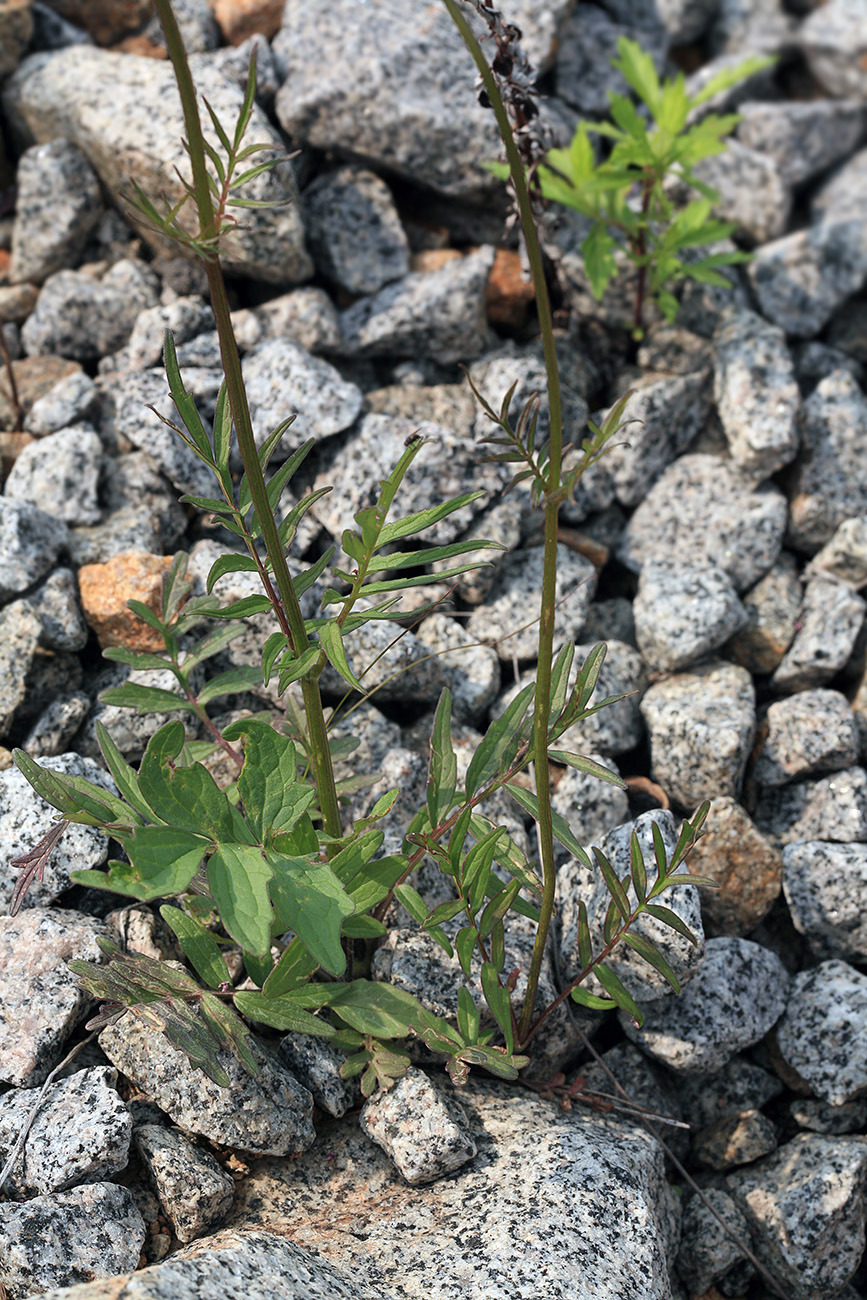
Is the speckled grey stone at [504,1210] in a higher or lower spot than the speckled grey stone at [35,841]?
lower

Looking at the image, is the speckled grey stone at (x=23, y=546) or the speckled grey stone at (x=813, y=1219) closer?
the speckled grey stone at (x=813, y=1219)

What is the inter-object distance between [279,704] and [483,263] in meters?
2.08

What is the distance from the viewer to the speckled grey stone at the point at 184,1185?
2596 mm

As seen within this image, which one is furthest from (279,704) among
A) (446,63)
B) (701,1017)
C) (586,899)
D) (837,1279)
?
(446,63)

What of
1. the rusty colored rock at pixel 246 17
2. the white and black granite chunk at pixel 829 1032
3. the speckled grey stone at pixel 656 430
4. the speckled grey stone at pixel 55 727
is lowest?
the white and black granite chunk at pixel 829 1032

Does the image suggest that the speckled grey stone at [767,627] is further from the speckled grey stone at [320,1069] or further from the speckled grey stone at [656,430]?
the speckled grey stone at [320,1069]

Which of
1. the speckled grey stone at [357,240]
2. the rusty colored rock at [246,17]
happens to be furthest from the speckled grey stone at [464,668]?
the rusty colored rock at [246,17]

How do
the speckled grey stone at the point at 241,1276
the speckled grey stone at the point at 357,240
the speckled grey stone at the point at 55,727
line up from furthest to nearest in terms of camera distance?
the speckled grey stone at the point at 357,240, the speckled grey stone at the point at 55,727, the speckled grey stone at the point at 241,1276

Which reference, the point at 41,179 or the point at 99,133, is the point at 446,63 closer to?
the point at 99,133

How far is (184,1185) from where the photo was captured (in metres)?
2.60

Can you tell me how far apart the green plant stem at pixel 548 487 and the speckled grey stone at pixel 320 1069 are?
0.51 metres

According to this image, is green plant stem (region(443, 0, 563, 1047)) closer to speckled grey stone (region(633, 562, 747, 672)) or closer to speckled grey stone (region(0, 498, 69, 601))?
speckled grey stone (region(633, 562, 747, 672))

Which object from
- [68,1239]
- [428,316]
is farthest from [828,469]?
[68,1239]

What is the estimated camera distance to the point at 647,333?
4750 millimetres
